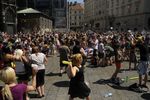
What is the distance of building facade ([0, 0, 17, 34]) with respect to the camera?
1809 inches

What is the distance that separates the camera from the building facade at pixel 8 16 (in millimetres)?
45938

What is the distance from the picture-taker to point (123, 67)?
1817 cm

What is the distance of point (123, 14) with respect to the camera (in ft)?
304

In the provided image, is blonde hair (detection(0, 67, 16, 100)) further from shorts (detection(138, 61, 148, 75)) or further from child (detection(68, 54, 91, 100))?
shorts (detection(138, 61, 148, 75))

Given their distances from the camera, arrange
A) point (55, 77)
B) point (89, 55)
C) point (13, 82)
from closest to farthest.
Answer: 1. point (13, 82)
2. point (55, 77)
3. point (89, 55)

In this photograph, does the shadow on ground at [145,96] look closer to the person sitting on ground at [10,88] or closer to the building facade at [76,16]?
the person sitting on ground at [10,88]

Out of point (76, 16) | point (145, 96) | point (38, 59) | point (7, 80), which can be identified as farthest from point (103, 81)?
point (76, 16)

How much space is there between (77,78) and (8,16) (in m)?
42.8

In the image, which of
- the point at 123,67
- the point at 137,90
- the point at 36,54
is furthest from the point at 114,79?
the point at 123,67

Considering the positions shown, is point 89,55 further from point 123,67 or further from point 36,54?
point 36,54

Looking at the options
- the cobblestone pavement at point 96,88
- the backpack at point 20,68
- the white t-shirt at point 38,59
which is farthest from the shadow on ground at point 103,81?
the backpack at point 20,68

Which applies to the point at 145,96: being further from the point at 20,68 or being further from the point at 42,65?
the point at 20,68

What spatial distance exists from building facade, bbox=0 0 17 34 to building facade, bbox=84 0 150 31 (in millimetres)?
32885

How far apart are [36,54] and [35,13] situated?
39.9m
